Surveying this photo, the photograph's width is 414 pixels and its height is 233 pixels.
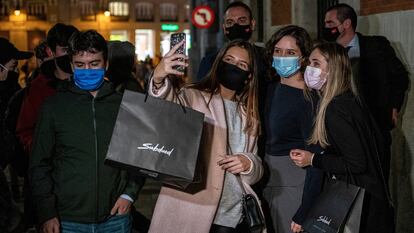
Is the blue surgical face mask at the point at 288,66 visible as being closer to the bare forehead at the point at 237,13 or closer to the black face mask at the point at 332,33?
the bare forehead at the point at 237,13

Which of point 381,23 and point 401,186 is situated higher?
point 381,23

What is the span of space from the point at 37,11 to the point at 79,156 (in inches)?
1959

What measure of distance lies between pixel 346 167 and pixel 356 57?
2.57 m

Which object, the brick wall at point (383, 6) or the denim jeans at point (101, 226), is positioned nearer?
the denim jeans at point (101, 226)

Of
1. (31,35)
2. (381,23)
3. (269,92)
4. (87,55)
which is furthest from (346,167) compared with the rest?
(31,35)

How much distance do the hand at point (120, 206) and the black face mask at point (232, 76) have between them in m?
1.00

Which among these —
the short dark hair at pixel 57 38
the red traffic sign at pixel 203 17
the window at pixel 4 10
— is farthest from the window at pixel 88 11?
the short dark hair at pixel 57 38

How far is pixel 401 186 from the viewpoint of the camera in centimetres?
624

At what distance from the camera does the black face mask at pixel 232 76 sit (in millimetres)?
4031

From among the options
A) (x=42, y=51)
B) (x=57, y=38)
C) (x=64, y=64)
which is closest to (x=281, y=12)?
(x=42, y=51)

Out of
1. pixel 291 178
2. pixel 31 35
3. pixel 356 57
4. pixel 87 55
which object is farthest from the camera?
pixel 31 35

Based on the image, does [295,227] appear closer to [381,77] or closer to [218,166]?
[218,166]

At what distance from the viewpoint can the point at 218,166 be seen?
3797 millimetres

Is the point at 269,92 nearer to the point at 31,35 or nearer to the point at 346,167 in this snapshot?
the point at 346,167
